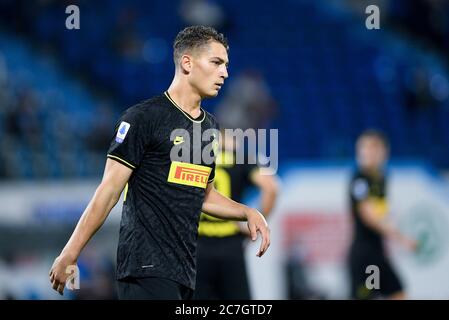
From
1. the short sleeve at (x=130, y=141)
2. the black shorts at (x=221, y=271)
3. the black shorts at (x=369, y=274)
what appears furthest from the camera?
the black shorts at (x=369, y=274)

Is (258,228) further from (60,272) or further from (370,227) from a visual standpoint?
(370,227)

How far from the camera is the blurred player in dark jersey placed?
23.1 ft

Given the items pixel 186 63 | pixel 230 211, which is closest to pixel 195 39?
pixel 186 63

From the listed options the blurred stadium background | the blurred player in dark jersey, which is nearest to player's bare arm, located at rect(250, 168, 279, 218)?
the blurred player in dark jersey

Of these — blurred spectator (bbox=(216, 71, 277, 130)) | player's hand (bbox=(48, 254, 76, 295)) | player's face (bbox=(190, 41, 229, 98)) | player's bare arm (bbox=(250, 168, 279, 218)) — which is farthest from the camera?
blurred spectator (bbox=(216, 71, 277, 130))

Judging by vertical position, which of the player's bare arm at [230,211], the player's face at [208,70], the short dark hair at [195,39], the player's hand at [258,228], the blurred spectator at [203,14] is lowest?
the player's hand at [258,228]

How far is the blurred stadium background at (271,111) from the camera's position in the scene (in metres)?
9.73

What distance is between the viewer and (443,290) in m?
10.3

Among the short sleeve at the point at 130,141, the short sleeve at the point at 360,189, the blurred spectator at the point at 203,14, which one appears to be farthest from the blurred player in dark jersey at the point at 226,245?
the blurred spectator at the point at 203,14

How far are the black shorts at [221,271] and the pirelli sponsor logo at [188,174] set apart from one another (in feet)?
8.01

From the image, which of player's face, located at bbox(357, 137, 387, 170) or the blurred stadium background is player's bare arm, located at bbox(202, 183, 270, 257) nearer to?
the blurred stadium background

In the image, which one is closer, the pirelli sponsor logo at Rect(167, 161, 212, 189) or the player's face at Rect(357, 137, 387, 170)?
the pirelli sponsor logo at Rect(167, 161, 212, 189)

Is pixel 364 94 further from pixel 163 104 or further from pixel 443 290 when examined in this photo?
pixel 163 104

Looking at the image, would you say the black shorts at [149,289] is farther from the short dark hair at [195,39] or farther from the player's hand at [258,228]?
the short dark hair at [195,39]
